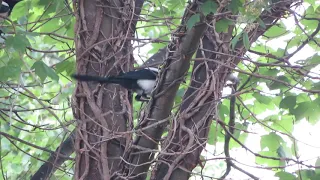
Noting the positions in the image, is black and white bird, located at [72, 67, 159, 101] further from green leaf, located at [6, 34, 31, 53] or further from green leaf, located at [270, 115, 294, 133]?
green leaf, located at [270, 115, 294, 133]

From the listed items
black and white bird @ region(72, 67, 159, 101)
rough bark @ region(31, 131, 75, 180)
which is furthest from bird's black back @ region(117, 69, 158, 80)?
rough bark @ region(31, 131, 75, 180)

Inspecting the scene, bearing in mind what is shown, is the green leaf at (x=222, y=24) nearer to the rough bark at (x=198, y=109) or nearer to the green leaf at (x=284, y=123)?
the rough bark at (x=198, y=109)

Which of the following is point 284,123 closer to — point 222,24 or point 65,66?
point 222,24

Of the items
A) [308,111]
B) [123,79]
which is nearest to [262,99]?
[308,111]

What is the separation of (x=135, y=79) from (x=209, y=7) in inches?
42.1

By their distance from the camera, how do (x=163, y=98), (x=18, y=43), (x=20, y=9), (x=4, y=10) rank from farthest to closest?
(x=4, y=10)
(x=20, y=9)
(x=18, y=43)
(x=163, y=98)

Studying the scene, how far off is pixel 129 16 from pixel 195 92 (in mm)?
606

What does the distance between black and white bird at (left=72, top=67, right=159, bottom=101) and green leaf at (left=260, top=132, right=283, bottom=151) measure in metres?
0.74

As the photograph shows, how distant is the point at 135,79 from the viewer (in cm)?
311

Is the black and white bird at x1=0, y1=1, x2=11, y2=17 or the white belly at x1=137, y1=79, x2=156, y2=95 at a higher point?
the black and white bird at x1=0, y1=1, x2=11, y2=17

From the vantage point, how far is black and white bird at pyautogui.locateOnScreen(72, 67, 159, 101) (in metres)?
2.90

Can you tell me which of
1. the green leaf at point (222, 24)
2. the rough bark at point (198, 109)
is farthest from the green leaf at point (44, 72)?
A: the green leaf at point (222, 24)

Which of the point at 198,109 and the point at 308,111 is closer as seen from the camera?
the point at 198,109

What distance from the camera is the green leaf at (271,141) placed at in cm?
326
